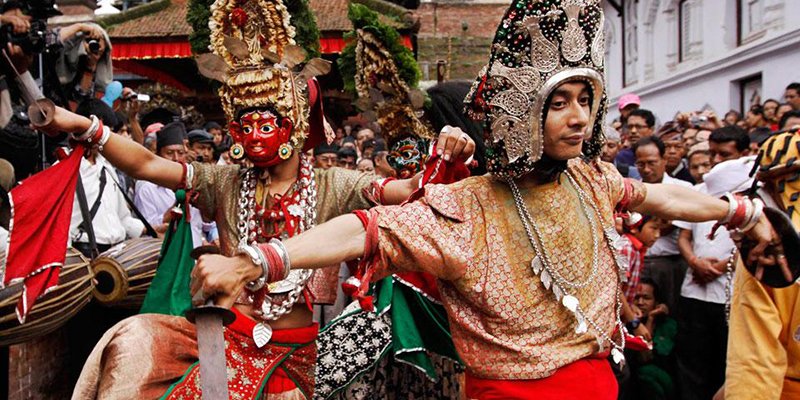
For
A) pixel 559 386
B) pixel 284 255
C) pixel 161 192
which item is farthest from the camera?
pixel 161 192

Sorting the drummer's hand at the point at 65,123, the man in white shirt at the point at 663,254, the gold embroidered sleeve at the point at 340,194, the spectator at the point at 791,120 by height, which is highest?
the drummer's hand at the point at 65,123

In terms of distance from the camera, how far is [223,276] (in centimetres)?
217

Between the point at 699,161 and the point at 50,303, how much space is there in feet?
16.6

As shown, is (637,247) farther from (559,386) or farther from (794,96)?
(794,96)

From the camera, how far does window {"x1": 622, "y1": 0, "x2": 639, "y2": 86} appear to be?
69.6ft

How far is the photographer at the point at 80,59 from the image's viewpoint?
5.29 m

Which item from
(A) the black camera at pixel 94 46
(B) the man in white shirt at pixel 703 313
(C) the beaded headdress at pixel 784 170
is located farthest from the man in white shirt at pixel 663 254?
(A) the black camera at pixel 94 46

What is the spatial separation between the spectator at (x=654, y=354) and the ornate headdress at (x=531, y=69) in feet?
12.3

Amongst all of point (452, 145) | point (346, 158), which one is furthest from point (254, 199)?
point (346, 158)

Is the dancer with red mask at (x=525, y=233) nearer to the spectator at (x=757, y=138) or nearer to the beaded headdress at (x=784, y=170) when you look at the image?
the beaded headdress at (x=784, y=170)

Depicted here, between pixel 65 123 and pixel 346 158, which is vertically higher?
pixel 65 123

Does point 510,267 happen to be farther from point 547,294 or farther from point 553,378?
point 553,378

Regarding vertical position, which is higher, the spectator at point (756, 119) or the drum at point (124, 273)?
the spectator at point (756, 119)

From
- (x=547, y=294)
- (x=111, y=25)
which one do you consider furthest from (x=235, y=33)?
(x=111, y=25)
